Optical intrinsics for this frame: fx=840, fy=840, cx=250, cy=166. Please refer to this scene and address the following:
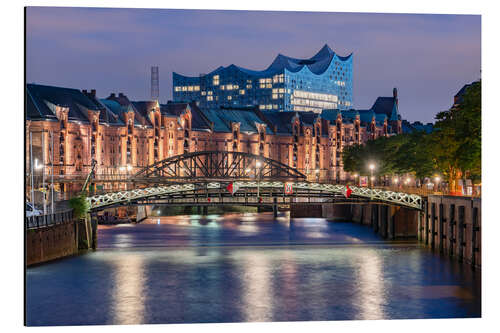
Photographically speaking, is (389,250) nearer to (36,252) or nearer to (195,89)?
(36,252)

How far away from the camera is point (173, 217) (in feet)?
367

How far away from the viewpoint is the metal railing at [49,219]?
166 ft

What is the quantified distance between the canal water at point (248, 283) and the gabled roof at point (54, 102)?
35959 millimetres

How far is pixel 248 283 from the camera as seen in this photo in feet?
164

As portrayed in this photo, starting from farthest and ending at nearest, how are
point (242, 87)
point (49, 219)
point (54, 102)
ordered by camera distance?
point (242, 87), point (54, 102), point (49, 219)

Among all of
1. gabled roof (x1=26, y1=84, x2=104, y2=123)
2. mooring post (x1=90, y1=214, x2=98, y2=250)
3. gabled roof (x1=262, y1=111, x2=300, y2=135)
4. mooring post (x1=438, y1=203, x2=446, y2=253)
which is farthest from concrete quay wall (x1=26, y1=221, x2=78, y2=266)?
gabled roof (x1=262, y1=111, x2=300, y2=135)

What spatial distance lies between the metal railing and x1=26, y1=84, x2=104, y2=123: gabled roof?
4461 centimetres

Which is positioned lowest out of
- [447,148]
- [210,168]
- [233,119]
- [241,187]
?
[241,187]

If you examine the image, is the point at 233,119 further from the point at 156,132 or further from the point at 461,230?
the point at 461,230

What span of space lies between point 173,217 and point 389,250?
51475mm

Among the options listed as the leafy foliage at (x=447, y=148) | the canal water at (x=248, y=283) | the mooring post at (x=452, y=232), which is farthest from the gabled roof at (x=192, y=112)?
the mooring post at (x=452, y=232)

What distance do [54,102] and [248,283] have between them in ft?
219

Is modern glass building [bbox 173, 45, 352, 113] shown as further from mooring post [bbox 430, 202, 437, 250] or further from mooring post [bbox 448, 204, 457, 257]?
mooring post [bbox 448, 204, 457, 257]

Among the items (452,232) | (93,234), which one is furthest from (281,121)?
(452,232)
